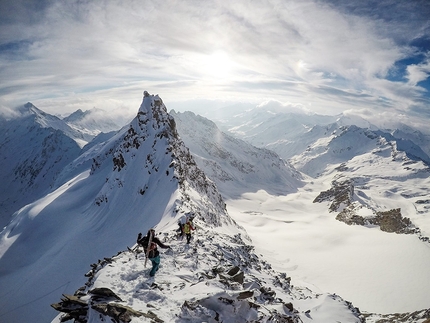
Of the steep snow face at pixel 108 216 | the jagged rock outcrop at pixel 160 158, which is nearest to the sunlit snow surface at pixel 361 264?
the steep snow face at pixel 108 216

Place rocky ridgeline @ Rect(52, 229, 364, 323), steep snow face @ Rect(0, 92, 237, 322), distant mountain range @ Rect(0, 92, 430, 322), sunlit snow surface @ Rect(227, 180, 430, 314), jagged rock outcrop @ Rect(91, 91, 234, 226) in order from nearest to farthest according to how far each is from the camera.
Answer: rocky ridgeline @ Rect(52, 229, 364, 323) < distant mountain range @ Rect(0, 92, 430, 322) < sunlit snow surface @ Rect(227, 180, 430, 314) < steep snow face @ Rect(0, 92, 237, 322) < jagged rock outcrop @ Rect(91, 91, 234, 226)

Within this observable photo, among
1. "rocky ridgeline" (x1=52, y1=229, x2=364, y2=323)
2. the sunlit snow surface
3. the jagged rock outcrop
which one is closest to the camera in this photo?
"rocky ridgeline" (x1=52, y1=229, x2=364, y2=323)

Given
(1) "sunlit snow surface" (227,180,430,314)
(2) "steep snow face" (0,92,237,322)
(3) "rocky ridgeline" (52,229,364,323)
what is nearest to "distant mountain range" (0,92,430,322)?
(3) "rocky ridgeline" (52,229,364,323)

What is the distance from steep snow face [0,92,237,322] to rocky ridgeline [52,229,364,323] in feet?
37.8

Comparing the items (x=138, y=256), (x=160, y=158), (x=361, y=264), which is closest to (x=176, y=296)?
(x=138, y=256)

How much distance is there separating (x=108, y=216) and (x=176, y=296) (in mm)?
45133

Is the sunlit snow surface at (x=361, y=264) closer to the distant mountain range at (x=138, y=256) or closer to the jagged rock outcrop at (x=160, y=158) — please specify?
the distant mountain range at (x=138, y=256)

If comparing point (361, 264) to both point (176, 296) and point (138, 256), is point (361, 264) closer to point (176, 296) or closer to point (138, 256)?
point (138, 256)

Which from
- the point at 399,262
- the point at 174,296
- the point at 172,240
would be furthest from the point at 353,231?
the point at 174,296

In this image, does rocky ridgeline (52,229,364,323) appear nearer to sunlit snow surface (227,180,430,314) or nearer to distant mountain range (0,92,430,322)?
distant mountain range (0,92,430,322)

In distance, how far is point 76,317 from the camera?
11.3m

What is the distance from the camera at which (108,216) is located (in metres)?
52.6

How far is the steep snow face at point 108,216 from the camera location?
129ft

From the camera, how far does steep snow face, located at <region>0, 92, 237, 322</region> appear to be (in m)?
39.5
